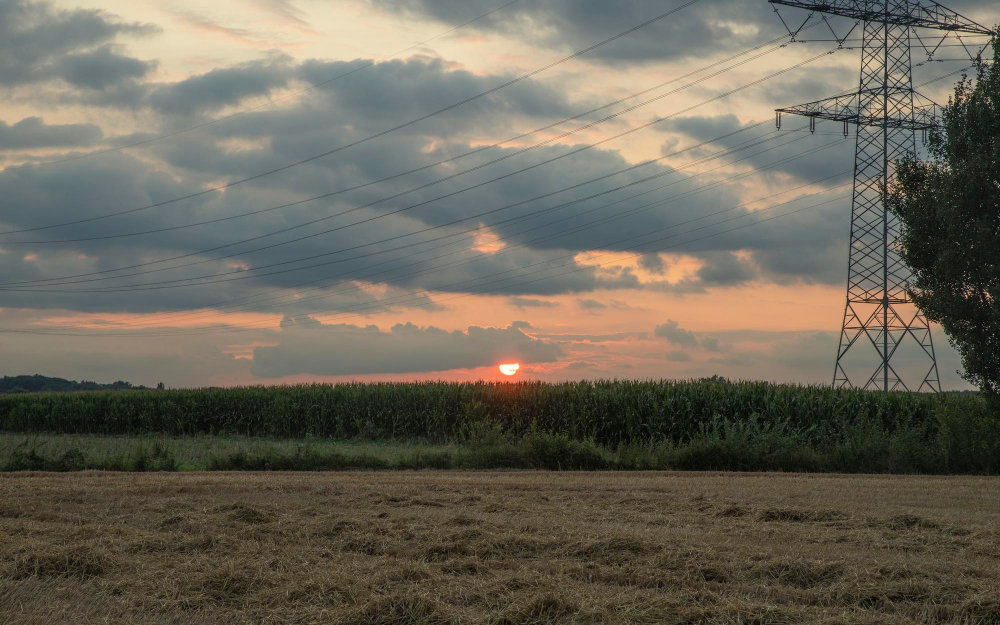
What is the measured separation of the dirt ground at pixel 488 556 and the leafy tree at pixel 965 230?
281 inches

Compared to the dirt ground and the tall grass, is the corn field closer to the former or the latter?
the tall grass

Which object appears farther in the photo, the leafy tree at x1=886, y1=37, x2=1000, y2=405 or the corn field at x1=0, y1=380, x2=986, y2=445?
the corn field at x1=0, y1=380, x2=986, y2=445

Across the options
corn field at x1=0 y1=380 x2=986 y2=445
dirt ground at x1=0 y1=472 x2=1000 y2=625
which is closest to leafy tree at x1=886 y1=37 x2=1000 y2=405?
corn field at x1=0 y1=380 x2=986 y2=445

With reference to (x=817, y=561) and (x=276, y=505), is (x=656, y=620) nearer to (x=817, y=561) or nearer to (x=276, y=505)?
(x=817, y=561)

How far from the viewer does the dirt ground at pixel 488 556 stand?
6.16 m

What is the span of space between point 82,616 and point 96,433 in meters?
34.3

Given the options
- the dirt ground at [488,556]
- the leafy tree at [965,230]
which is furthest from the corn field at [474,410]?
the dirt ground at [488,556]

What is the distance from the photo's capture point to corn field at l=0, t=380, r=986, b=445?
76.7ft

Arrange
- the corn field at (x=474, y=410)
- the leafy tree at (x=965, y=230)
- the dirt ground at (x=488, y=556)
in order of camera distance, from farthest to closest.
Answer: the corn field at (x=474, y=410) → the leafy tree at (x=965, y=230) → the dirt ground at (x=488, y=556)

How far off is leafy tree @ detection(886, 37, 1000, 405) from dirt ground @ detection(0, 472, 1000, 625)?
713 centimetres

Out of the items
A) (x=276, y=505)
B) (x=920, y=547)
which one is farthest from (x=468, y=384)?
(x=920, y=547)

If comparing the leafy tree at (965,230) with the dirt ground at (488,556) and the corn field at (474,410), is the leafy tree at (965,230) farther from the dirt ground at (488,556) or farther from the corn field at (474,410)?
the dirt ground at (488,556)

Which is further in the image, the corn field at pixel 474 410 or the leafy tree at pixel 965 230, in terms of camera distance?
the corn field at pixel 474 410

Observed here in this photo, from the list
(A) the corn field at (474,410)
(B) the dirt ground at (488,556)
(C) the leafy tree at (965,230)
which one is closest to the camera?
Answer: (B) the dirt ground at (488,556)
